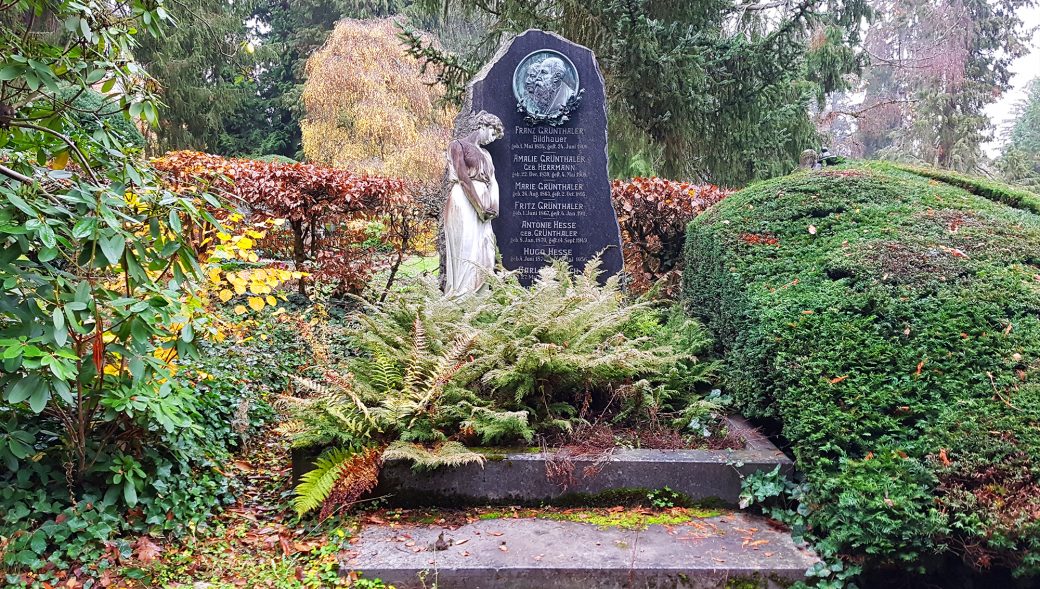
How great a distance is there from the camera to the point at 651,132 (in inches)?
500

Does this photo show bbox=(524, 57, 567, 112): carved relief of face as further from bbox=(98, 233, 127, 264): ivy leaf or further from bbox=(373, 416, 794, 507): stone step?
bbox=(98, 233, 127, 264): ivy leaf

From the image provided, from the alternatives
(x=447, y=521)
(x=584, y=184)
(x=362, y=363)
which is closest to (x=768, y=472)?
(x=447, y=521)

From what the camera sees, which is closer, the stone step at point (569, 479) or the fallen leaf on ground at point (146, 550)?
the fallen leaf on ground at point (146, 550)

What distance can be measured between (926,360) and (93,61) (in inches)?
174

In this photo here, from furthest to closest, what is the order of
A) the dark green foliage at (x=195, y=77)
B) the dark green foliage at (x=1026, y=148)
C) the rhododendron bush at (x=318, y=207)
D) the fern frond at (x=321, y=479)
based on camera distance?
the dark green foliage at (x=1026, y=148), the dark green foliage at (x=195, y=77), the rhododendron bush at (x=318, y=207), the fern frond at (x=321, y=479)

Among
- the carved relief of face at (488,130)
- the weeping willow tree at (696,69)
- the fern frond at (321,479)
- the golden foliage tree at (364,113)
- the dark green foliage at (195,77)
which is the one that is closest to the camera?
the fern frond at (321,479)

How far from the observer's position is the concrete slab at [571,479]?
370 cm

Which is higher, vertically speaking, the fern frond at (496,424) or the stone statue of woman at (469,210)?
the stone statue of woman at (469,210)

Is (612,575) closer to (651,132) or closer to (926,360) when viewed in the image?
(926,360)

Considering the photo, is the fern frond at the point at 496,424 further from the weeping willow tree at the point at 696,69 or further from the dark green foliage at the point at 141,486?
the weeping willow tree at the point at 696,69

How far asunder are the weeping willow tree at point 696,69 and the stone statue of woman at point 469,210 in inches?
190

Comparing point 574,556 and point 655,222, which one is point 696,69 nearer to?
point 655,222

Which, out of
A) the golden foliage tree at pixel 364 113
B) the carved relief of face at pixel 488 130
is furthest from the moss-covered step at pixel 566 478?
the golden foliage tree at pixel 364 113

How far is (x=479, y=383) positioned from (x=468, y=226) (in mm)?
2443
